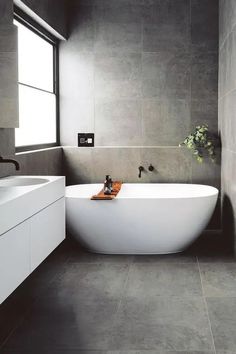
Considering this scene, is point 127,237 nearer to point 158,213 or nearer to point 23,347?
point 158,213

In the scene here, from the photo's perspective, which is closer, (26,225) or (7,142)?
(26,225)

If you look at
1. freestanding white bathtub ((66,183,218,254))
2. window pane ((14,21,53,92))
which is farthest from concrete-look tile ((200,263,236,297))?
window pane ((14,21,53,92))

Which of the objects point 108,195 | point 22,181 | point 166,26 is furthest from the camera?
point 166,26

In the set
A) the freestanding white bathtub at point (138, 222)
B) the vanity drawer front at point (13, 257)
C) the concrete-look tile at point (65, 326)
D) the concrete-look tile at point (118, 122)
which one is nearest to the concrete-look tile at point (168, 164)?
the concrete-look tile at point (118, 122)

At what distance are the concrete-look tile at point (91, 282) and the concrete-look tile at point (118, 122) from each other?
5.95 feet

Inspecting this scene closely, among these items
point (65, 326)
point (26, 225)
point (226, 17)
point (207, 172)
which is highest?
point (226, 17)

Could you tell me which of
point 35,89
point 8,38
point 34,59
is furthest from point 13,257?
point 34,59

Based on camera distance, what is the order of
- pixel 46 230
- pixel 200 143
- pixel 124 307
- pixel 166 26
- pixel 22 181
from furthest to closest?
pixel 166 26
pixel 200 143
pixel 22 181
pixel 124 307
pixel 46 230

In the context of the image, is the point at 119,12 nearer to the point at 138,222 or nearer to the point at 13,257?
the point at 138,222

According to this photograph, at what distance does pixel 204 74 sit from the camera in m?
5.77

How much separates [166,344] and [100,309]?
2.22 ft

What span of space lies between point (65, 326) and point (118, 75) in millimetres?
3423

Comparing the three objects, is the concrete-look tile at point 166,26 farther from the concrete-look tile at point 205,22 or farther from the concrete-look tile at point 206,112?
the concrete-look tile at point 206,112

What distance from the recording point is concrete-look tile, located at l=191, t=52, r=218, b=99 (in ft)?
18.9
